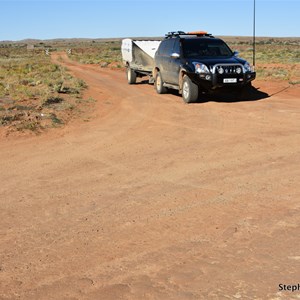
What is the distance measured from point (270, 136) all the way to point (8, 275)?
232 inches

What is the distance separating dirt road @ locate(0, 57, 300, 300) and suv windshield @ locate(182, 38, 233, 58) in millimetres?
4613

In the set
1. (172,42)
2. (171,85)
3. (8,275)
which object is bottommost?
(8,275)

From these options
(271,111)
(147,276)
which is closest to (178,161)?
(147,276)

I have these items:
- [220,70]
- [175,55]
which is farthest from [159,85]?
[220,70]

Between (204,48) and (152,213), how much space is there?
31.7ft

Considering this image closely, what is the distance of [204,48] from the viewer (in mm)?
13664

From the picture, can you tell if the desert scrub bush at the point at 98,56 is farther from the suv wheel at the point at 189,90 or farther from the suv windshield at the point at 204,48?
the suv wheel at the point at 189,90

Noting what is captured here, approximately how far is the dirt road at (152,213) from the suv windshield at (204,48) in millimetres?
4613

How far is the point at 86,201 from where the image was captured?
17.5 ft

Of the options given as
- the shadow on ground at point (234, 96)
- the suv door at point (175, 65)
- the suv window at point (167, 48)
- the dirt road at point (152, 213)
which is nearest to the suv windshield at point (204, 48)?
the suv door at point (175, 65)

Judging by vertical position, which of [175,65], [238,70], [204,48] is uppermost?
[204,48]

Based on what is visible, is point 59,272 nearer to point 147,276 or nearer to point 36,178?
point 147,276

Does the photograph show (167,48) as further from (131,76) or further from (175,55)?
(131,76)

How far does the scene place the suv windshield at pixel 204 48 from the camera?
44.2 feet
